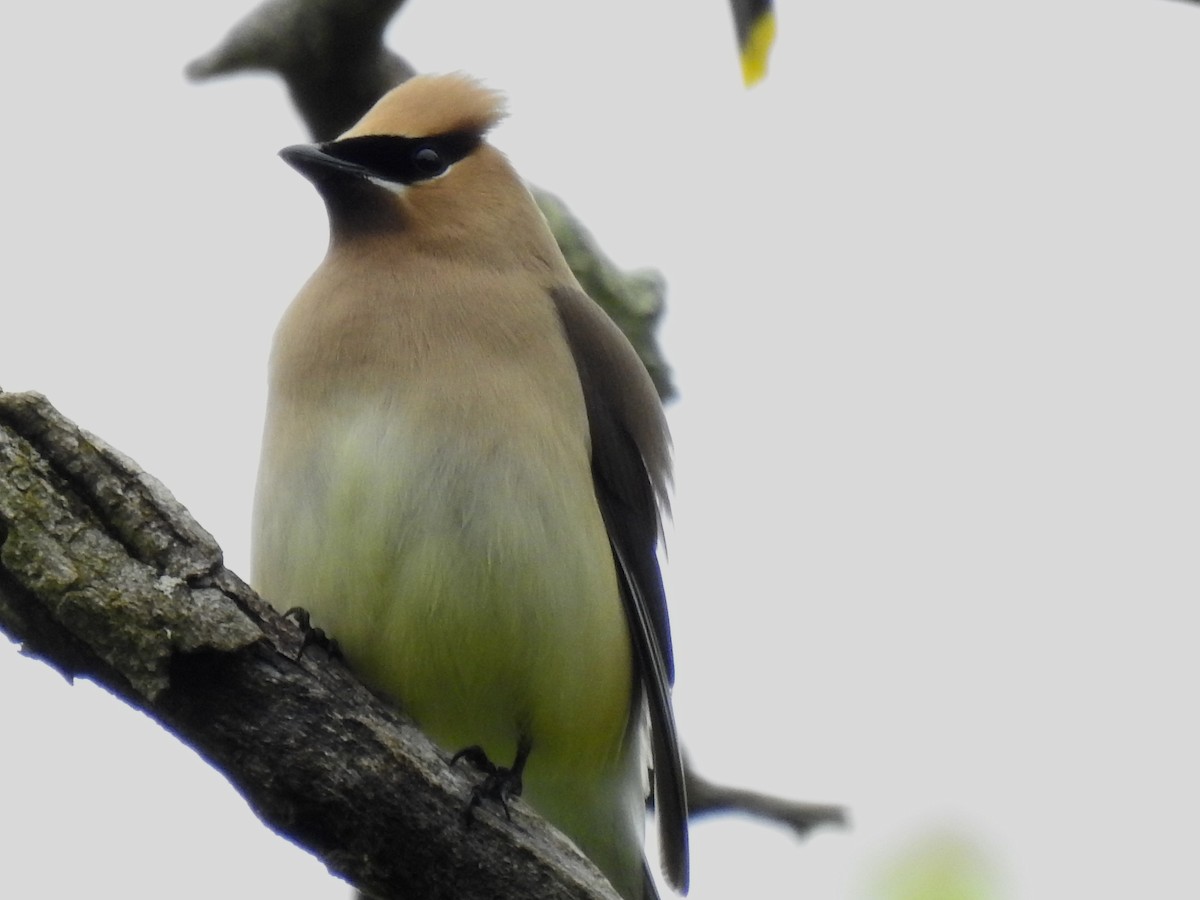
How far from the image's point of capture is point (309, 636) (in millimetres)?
4039

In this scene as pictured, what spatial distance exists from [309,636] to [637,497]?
1.40 metres

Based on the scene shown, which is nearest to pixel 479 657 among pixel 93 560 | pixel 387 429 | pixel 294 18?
pixel 387 429

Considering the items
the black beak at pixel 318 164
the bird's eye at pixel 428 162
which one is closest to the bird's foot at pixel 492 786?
the black beak at pixel 318 164

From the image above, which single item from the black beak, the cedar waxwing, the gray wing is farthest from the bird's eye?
the gray wing

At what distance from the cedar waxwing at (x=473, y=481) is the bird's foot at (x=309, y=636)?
6 centimetres

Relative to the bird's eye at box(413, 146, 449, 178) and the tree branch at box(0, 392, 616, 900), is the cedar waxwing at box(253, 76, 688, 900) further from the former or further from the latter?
the tree branch at box(0, 392, 616, 900)

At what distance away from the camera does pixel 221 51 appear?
543 centimetres

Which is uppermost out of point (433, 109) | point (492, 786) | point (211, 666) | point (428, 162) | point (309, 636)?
point (433, 109)

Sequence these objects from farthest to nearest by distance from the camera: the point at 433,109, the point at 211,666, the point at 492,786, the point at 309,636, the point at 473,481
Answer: the point at 433,109 < the point at 473,481 < the point at 309,636 < the point at 492,786 < the point at 211,666

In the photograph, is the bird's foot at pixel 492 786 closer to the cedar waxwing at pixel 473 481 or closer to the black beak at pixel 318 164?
the cedar waxwing at pixel 473 481

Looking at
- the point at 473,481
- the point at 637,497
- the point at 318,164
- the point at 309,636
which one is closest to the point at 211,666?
the point at 309,636

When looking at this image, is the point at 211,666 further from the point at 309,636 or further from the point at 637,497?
the point at 637,497

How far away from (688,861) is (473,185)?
80.7 inches

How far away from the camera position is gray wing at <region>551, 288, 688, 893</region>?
4.92 metres
